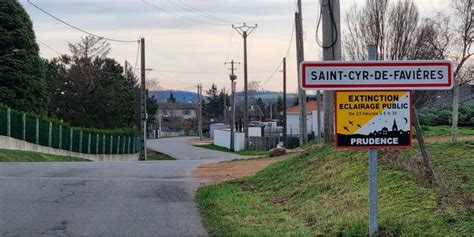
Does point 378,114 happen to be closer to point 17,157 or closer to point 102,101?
point 17,157

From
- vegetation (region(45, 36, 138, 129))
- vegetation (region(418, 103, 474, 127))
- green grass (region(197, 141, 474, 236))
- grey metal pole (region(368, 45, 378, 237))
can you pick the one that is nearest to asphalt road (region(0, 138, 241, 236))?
green grass (region(197, 141, 474, 236))

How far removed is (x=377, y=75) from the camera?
6.91m

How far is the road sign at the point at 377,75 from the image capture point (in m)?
6.90

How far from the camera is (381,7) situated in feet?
103

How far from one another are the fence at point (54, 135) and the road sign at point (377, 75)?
28.9m

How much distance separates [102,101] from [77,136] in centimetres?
1786

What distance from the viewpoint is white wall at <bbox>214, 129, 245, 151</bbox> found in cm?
6819

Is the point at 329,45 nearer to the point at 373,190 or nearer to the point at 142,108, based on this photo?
the point at 373,190

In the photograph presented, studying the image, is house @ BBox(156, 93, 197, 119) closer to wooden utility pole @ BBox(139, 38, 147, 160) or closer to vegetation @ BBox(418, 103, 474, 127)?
wooden utility pole @ BBox(139, 38, 147, 160)

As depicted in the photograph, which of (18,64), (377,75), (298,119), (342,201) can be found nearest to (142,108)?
(18,64)

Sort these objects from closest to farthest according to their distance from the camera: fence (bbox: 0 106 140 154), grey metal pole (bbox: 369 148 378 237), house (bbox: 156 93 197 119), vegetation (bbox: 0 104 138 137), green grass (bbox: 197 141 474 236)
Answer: grey metal pole (bbox: 369 148 378 237)
green grass (bbox: 197 141 474 236)
fence (bbox: 0 106 140 154)
vegetation (bbox: 0 104 138 137)
house (bbox: 156 93 197 119)

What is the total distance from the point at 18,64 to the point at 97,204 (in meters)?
31.5

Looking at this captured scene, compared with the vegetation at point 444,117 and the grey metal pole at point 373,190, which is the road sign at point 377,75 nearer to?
the grey metal pole at point 373,190

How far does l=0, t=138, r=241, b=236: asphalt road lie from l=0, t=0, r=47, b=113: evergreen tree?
2363cm
